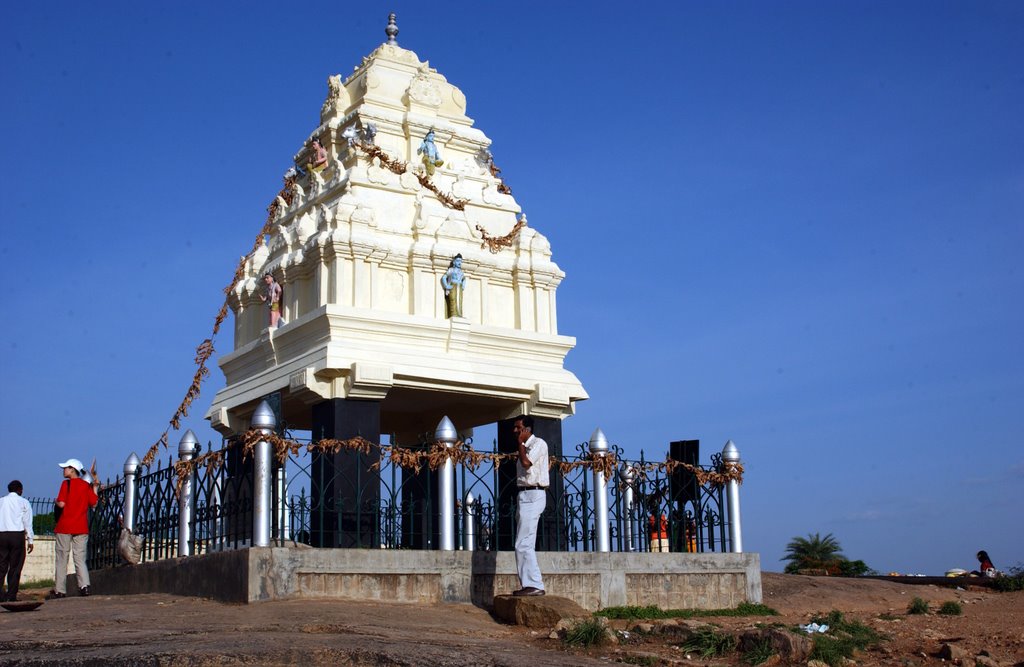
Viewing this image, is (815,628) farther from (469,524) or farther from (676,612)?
(469,524)

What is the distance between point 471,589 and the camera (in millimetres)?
12492

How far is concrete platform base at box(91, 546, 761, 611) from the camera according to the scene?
1130cm

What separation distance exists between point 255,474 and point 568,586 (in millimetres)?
3763

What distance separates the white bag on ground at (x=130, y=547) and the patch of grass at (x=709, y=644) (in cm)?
777

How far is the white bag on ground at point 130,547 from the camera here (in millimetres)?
14352

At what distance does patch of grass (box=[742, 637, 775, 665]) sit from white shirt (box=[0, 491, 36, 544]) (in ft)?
26.8

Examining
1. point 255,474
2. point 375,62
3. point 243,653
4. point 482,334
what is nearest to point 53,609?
point 255,474

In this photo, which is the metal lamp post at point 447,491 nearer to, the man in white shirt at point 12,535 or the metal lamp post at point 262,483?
the metal lamp post at point 262,483

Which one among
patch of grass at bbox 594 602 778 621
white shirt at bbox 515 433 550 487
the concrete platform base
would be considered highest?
white shirt at bbox 515 433 550 487

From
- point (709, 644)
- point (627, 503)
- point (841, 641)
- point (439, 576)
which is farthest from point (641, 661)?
point (627, 503)

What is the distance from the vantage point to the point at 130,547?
47.2 feet

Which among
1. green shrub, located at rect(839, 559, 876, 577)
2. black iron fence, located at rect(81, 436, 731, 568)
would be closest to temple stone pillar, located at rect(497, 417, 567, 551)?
black iron fence, located at rect(81, 436, 731, 568)

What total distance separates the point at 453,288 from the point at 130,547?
5639 millimetres

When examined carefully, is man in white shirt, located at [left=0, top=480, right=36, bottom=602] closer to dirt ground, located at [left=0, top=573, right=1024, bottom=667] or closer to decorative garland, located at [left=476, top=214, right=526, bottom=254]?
dirt ground, located at [left=0, top=573, right=1024, bottom=667]
